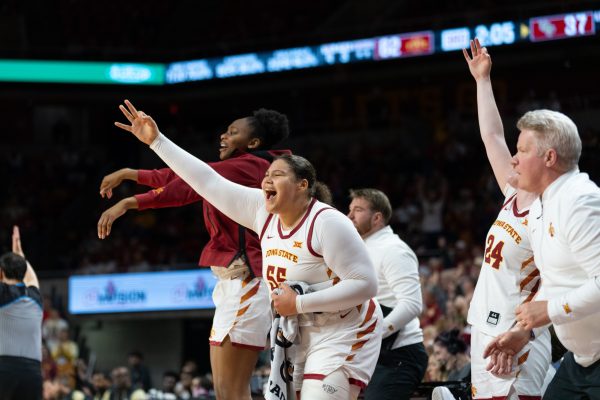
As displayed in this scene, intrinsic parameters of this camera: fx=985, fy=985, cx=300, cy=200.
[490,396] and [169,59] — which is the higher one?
[169,59]

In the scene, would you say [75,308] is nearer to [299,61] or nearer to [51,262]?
[51,262]

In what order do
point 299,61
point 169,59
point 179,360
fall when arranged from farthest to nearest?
point 169,59, point 299,61, point 179,360

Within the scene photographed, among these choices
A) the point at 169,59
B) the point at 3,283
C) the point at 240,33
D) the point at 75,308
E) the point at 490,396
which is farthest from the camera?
the point at 240,33

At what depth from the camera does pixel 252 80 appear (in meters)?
20.3

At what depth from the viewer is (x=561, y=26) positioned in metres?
16.5

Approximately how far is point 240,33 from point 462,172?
7.71 m

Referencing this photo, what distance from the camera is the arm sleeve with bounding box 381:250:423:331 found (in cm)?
574

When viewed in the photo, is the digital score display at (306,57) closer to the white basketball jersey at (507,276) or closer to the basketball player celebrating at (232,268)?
the basketball player celebrating at (232,268)

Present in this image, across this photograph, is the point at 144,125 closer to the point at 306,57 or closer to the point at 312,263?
the point at 312,263

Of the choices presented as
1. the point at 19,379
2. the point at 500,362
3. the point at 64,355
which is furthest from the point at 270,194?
the point at 64,355

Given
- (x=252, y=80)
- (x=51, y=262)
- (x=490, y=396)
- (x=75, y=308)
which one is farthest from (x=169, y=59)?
(x=490, y=396)

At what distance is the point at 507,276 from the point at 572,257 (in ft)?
3.03

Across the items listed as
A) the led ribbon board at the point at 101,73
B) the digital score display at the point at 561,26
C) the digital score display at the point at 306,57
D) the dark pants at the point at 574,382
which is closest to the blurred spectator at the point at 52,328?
the led ribbon board at the point at 101,73

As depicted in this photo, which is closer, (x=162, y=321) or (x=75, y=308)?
(x=75, y=308)
